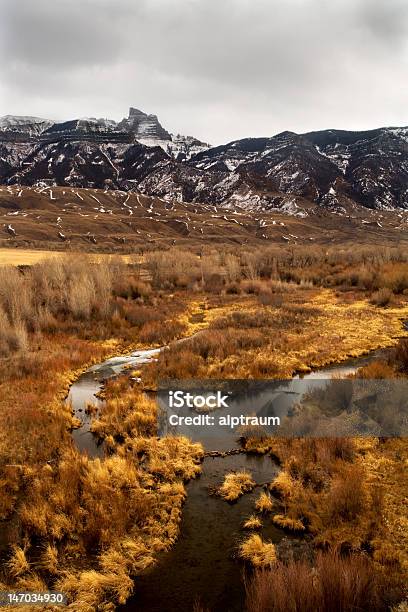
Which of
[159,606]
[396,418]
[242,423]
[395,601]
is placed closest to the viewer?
[395,601]

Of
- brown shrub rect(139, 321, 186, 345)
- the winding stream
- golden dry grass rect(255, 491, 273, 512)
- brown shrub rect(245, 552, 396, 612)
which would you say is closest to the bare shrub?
brown shrub rect(139, 321, 186, 345)

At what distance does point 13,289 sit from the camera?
22609mm

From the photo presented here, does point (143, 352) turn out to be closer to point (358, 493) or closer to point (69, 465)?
point (69, 465)

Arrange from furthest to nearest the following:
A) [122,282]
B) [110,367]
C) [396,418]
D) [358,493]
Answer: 1. [122,282]
2. [110,367]
3. [396,418]
4. [358,493]

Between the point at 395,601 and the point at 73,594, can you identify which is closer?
the point at 395,601

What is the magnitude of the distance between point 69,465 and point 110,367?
799 centimetres

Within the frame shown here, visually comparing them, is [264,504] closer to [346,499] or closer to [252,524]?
[252,524]

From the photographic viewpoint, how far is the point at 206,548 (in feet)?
22.6

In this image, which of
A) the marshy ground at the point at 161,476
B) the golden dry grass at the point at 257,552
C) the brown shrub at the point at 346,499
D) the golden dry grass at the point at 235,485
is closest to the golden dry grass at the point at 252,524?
the marshy ground at the point at 161,476

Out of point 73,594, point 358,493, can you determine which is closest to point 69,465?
point 73,594

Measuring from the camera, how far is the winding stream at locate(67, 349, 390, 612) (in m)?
5.89

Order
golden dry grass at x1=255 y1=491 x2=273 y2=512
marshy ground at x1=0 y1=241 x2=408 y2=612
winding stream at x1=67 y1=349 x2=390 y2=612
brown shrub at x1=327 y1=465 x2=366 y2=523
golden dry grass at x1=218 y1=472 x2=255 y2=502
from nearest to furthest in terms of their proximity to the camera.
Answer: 1. winding stream at x1=67 y1=349 x2=390 y2=612
2. marshy ground at x1=0 y1=241 x2=408 y2=612
3. brown shrub at x1=327 y1=465 x2=366 y2=523
4. golden dry grass at x1=255 y1=491 x2=273 y2=512
5. golden dry grass at x1=218 y1=472 x2=255 y2=502

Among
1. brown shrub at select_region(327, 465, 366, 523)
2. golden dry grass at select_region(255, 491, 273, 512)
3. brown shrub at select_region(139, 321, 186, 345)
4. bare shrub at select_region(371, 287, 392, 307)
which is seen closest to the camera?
brown shrub at select_region(327, 465, 366, 523)

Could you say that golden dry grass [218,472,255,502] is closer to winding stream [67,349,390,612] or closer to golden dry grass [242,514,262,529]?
winding stream [67,349,390,612]
